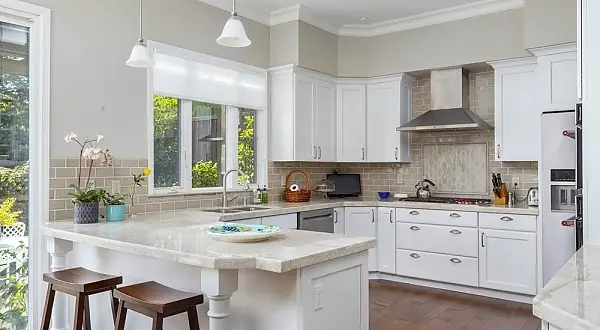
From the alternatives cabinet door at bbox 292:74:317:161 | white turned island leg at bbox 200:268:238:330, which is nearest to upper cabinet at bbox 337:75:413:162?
cabinet door at bbox 292:74:317:161

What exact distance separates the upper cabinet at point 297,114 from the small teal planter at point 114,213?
216cm

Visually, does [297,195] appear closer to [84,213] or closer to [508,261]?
[508,261]

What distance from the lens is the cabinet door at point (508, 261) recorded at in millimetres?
4379

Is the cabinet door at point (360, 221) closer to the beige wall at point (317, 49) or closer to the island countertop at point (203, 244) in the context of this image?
the beige wall at point (317, 49)

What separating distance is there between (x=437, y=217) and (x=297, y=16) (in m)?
2.56

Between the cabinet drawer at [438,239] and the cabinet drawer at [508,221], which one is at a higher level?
the cabinet drawer at [508,221]

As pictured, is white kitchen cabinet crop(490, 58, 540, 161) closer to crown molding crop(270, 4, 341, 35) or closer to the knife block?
the knife block

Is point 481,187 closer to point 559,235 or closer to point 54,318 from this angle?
point 559,235

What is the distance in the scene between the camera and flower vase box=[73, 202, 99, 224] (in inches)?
123

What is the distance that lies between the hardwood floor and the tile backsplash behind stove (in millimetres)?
1272

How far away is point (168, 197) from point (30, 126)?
1275 millimetres

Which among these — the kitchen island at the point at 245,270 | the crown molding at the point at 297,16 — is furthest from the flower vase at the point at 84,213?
the crown molding at the point at 297,16

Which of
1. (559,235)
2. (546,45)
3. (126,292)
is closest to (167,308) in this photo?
(126,292)

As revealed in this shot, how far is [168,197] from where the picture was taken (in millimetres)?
4176
